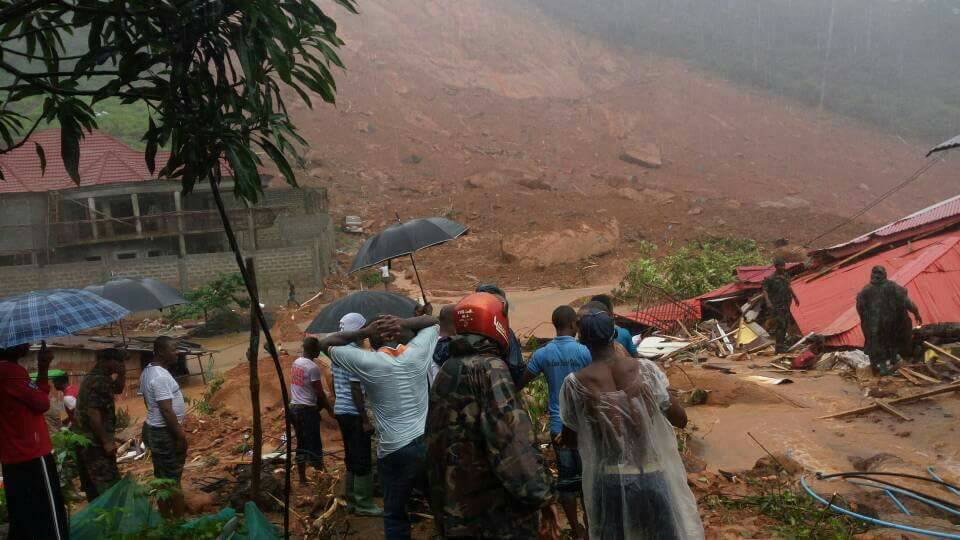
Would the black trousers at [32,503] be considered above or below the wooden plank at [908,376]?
above

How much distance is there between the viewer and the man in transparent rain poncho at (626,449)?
3170 mm

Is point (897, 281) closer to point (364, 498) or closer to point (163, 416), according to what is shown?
point (364, 498)

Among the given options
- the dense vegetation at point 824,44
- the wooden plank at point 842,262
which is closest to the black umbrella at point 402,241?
the wooden plank at point 842,262

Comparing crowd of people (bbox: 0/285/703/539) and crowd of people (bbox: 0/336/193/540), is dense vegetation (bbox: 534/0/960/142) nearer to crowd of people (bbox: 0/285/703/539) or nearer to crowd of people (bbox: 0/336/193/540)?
crowd of people (bbox: 0/285/703/539)

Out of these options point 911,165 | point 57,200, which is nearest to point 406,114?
point 57,200

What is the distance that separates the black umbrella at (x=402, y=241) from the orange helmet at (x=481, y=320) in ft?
13.4

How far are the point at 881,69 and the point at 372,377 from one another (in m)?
73.6

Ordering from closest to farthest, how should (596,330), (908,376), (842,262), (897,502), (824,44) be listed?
(596,330)
(897,502)
(908,376)
(842,262)
(824,44)

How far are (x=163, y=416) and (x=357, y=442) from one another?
52.8 inches

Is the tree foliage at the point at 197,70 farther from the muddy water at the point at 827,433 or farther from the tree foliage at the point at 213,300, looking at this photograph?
the tree foliage at the point at 213,300

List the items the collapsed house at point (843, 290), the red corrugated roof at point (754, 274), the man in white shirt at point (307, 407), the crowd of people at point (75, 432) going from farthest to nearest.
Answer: the red corrugated roof at point (754, 274)
the collapsed house at point (843, 290)
the man in white shirt at point (307, 407)
the crowd of people at point (75, 432)

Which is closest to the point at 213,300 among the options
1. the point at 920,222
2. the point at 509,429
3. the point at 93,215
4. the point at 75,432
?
the point at 93,215

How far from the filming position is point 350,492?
5.45 m

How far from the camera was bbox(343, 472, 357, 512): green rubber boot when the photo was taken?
529 centimetres
